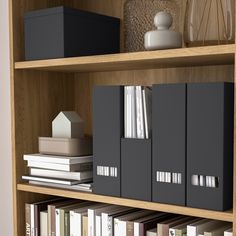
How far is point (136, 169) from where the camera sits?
136 centimetres

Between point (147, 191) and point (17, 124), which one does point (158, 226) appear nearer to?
point (147, 191)

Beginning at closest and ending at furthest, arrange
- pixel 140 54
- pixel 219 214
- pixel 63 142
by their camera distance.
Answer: pixel 219 214
pixel 140 54
pixel 63 142

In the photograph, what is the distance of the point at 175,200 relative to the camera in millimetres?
1285

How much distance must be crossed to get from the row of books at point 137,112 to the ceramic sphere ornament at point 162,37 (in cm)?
13

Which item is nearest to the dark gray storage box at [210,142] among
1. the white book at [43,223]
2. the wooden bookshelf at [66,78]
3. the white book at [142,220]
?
the wooden bookshelf at [66,78]

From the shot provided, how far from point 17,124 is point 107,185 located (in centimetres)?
40

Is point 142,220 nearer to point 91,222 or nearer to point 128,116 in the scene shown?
point 91,222

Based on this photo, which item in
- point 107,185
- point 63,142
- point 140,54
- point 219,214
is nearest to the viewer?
point 219,214

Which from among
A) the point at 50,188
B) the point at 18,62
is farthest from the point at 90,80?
the point at 50,188

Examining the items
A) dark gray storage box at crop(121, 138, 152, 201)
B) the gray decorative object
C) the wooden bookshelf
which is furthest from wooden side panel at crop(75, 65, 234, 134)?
dark gray storage box at crop(121, 138, 152, 201)

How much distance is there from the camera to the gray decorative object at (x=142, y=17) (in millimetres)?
1542

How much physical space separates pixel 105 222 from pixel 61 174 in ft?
0.71

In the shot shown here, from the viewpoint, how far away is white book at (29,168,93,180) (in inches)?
60.3

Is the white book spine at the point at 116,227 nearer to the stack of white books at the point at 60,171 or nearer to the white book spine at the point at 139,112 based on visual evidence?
the stack of white books at the point at 60,171
